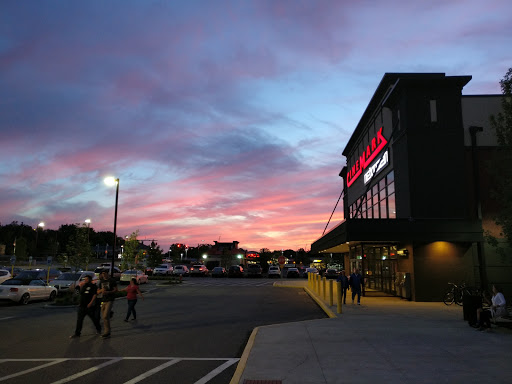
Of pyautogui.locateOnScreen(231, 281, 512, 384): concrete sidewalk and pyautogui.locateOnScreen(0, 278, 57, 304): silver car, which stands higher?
pyautogui.locateOnScreen(0, 278, 57, 304): silver car

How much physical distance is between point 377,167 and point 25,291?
70.2 ft

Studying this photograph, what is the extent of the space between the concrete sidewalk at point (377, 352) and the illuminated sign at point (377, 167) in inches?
480

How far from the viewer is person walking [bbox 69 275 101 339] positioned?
11281 mm

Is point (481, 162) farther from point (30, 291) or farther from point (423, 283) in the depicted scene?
point (30, 291)

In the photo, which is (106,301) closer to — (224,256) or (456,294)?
(456,294)

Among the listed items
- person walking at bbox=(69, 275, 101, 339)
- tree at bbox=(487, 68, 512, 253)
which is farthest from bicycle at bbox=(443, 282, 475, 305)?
person walking at bbox=(69, 275, 101, 339)

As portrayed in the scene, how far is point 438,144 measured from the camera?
21.0 meters

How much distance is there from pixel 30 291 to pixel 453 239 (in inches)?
837

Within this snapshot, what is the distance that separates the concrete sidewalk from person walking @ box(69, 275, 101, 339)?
15.5ft

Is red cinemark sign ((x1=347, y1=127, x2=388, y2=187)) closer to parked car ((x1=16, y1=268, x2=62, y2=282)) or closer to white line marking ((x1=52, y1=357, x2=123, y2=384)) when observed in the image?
white line marking ((x1=52, y1=357, x2=123, y2=384))

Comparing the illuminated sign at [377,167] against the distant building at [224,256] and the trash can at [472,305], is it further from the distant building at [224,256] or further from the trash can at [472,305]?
the distant building at [224,256]

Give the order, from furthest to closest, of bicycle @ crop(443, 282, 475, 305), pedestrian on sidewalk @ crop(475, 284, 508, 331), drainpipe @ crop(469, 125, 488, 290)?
drainpipe @ crop(469, 125, 488, 290) → bicycle @ crop(443, 282, 475, 305) → pedestrian on sidewalk @ crop(475, 284, 508, 331)

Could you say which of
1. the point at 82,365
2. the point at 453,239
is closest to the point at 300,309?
the point at 453,239

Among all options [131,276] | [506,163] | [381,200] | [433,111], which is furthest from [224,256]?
[506,163]
